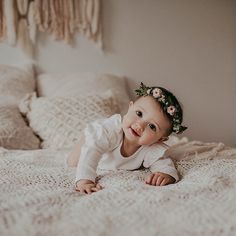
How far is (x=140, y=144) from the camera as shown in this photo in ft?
4.00

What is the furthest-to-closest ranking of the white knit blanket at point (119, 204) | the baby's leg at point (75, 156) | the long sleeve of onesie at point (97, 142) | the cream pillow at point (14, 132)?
the cream pillow at point (14, 132) → the baby's leg at point (75, 156) → the long sleeve of onesie at point (97, 142) → the white knit blanket at point (119, 204)

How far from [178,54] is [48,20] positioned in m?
0.95

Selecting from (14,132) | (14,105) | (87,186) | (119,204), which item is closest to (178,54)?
(14,105)

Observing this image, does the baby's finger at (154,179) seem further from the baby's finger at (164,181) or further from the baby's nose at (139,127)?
the baby's nose at (139,127)

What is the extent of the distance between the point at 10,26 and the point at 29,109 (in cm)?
63

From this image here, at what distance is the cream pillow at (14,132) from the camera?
1713 millimetres

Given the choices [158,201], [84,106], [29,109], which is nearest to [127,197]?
[158,201]

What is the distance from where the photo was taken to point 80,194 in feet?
3.19

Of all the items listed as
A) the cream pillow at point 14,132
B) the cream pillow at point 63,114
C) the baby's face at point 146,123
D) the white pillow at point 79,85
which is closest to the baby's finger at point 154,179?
the baby's face at point 146,123

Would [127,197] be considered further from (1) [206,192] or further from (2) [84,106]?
(2) [84,106]

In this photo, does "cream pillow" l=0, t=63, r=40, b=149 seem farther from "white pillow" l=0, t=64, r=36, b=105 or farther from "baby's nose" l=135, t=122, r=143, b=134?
"baby's nose" l=135, t=122, r=143, b=134

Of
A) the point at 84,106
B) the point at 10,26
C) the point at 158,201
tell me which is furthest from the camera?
the point at 10,26

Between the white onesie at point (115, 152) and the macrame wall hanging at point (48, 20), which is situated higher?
the macrame wall hanging at point (48, 20)

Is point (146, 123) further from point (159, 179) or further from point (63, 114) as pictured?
point (63, 114)
